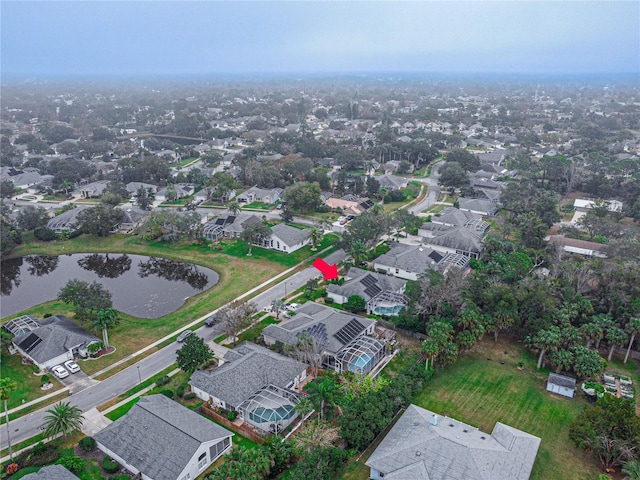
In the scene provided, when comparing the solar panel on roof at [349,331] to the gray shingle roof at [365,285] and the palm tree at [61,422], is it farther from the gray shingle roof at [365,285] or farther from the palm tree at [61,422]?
the palm tree at [61,422]

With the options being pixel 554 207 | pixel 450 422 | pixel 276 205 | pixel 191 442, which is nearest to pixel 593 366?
pixel 450 422

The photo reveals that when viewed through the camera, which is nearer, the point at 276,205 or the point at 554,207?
the point at 554,207

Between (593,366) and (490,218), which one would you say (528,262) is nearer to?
(593,366)

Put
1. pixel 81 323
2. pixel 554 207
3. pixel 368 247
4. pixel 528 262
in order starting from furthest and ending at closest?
pixel 554 207, pixel 368 247, pixel 528 262, pixel 81 323

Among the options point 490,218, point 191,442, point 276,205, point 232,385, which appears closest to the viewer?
point 191,442

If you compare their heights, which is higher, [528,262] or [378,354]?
[528,262]

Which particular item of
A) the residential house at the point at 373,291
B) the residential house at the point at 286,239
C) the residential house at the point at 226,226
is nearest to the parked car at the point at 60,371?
the residential house at the point at 373,291

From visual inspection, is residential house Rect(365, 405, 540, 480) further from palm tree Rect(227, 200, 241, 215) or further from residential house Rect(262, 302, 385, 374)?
palm tree Rect(227, 200, 241, 215)

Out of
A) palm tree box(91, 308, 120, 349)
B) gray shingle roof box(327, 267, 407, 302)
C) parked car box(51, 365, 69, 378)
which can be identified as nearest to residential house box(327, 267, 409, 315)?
gray shingle roof box(327, 267, 407, 302)
